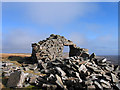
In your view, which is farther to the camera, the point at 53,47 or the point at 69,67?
the point at 53,47

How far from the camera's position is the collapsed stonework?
17239 millimetres

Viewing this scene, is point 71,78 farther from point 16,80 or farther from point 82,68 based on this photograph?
point 16,80

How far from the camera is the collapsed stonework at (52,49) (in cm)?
1724

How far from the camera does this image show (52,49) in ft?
61.9

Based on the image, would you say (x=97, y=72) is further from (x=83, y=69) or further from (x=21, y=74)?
(x=21, y=74)

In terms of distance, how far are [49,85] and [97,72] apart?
205 inches

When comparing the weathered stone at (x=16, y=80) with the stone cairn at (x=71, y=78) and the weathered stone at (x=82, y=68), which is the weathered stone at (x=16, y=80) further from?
the weathered stone at (x=82, y=68)

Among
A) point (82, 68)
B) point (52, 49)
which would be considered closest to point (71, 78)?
point (82, 68)

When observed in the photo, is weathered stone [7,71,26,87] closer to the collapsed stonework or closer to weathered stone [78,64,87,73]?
weathered stone [78,64,87,73]

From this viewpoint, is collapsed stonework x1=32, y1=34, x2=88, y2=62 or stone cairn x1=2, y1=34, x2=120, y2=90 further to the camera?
collapsed stonework x1=32, y1=34, x2=88, y2=62

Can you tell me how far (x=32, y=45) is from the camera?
60.6 ft

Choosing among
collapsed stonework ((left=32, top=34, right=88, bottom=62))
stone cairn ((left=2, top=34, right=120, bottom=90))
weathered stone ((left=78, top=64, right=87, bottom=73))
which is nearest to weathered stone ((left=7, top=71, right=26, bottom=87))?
stone cairn ((left=2, top=34, right=120, bottom=90))

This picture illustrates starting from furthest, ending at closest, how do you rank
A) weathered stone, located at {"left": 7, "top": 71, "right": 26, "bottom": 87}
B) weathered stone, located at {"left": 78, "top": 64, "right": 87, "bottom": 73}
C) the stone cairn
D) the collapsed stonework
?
the collapsed stonework
weathered stone, located at {"left": 78, "top": 64, "right": 87, "bottom": 73}
weathered stone, located at {"left": 7, "top": 71, "right": 26, "bottom": 87}
the stone cairn

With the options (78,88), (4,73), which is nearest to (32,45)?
(4,73)
